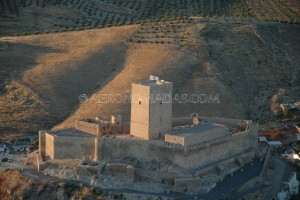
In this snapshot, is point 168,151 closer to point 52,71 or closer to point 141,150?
point 141,150

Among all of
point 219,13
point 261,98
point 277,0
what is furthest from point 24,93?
point 277,0

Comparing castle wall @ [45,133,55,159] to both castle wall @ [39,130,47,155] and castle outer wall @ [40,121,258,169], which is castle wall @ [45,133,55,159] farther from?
castle wall @ [39,130,47,155]

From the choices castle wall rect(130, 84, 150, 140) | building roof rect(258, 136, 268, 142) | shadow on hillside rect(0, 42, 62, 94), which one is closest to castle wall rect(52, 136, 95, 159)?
castle wall rect(130, 84, 150, 140)

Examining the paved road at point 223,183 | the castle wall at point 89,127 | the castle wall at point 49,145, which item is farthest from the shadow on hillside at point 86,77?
the paved road at point 223,183

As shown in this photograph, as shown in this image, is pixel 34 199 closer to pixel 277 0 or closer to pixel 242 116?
pixel 242 116

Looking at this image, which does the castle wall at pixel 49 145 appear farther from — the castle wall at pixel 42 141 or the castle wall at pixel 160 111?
the castle wall at pixel 160 111

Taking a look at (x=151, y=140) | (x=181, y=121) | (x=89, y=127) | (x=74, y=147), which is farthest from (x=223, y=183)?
(x=74, y=147)
